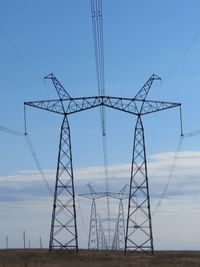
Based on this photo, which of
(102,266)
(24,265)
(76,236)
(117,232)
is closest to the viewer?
(24,265)

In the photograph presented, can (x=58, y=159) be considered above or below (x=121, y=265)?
above

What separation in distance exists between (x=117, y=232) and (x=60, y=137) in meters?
77.7

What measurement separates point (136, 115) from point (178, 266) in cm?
2310

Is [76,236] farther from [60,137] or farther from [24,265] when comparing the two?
[24,265]

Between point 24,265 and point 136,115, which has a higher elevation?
point 136,115

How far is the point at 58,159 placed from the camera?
2467 inches

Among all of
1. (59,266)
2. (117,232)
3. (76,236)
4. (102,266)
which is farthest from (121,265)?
(117,232)

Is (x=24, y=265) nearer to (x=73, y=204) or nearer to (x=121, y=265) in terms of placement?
(x=121, y=265)

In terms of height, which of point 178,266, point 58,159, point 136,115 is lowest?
point 178,266

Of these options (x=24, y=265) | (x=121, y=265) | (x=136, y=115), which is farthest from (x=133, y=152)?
(x=24, y=265)

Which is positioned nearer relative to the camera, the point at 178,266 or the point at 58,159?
the point at 178,266

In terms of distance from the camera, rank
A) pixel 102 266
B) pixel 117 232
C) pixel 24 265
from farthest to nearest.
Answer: pixel 117 232 → pixel 102 266 → pixel 24 265

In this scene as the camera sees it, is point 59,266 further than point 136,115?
No

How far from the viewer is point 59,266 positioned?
42.3 meters
